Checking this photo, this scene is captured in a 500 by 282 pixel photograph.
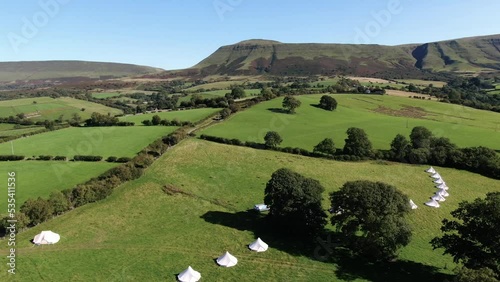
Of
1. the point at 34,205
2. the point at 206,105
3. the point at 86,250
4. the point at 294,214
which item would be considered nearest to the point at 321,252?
the point at 294,214

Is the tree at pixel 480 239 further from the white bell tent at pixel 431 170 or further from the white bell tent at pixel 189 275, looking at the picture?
the white bell tent at pixel 431 170

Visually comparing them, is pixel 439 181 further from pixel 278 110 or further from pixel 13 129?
pixel 13 129

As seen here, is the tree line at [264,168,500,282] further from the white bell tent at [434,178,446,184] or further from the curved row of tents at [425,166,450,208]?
the white bell tent at [434,178,446,184]

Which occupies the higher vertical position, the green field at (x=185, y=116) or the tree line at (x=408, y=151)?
the green field at (x=185, y=116)

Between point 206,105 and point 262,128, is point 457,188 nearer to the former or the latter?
point 262,128

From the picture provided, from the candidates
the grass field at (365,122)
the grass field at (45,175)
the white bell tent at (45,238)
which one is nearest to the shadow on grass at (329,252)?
the white bell tent at (45,238)

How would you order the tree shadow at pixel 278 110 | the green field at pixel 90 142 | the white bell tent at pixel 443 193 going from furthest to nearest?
1. the tree shadow at pixel 278 110
2. the green field at pixel 90 142
3. the white bell tent at pixel 443 193
